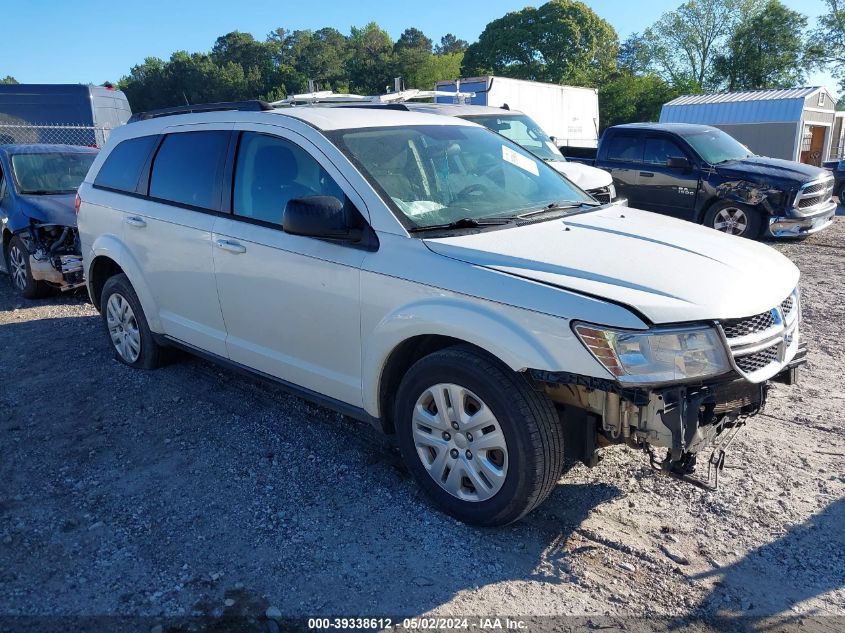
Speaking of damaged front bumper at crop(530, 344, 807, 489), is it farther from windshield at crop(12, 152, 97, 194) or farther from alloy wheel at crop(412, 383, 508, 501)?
windshield at crop(12, 152, 97, 194)

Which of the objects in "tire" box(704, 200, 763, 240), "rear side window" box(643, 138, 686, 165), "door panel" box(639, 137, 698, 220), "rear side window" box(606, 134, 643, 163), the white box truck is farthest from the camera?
the white box truck

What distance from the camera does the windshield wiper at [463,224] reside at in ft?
10.9

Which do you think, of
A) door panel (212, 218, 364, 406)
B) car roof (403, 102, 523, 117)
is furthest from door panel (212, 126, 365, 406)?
car roof (403, 102, 523, 117)

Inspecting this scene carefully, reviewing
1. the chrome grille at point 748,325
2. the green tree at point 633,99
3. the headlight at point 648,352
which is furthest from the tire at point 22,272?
the green tree at point 633,99

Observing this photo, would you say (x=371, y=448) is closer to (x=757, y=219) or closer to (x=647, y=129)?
(x=757, y=219)

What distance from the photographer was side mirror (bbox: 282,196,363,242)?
327cm

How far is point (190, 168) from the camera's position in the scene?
14.8 ft

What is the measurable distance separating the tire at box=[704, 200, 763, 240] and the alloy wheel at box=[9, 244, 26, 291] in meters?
9.20

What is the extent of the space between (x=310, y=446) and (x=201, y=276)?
4.23 ft

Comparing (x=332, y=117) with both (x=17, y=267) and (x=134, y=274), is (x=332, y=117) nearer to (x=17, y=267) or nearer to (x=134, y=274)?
(x=134, y=274)

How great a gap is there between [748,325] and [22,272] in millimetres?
7840

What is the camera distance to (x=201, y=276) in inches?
169

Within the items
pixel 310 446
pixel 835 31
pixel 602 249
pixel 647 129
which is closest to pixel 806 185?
pixel 647 129

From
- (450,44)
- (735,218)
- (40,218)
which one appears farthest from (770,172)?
(450,44)
